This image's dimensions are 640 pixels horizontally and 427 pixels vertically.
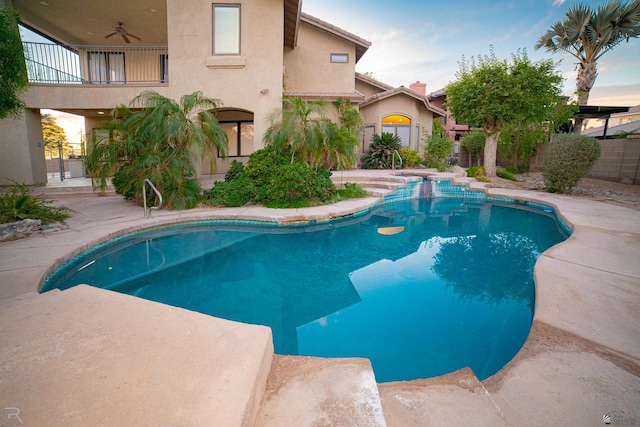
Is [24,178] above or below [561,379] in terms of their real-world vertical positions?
above

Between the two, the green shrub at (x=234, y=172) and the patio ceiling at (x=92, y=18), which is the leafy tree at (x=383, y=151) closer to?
the green shrub at (x=234, y=172)

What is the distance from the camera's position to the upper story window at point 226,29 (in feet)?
32.9

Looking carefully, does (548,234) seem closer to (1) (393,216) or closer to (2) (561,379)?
(1) (393,216)

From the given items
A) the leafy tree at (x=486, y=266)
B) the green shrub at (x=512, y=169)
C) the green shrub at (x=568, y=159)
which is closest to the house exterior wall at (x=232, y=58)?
the leafy tree at (x=486, y=266)

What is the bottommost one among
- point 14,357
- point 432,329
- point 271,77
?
point 432,329

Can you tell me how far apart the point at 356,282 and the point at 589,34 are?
2304 cm

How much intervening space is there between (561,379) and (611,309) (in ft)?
4.85

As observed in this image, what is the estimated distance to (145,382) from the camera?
165cm

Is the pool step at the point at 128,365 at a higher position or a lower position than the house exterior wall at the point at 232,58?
lower

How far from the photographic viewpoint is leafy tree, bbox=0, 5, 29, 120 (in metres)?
5.11

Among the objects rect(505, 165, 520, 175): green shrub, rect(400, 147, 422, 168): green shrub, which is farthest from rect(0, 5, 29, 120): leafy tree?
rect(505, 165, 520, 175): green shrub

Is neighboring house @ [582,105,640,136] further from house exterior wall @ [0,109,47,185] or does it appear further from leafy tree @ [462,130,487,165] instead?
house exterior wall @ [0,109,47,185]

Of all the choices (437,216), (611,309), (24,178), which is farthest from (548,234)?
(24,178)

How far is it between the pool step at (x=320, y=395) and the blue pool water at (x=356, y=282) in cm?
81
